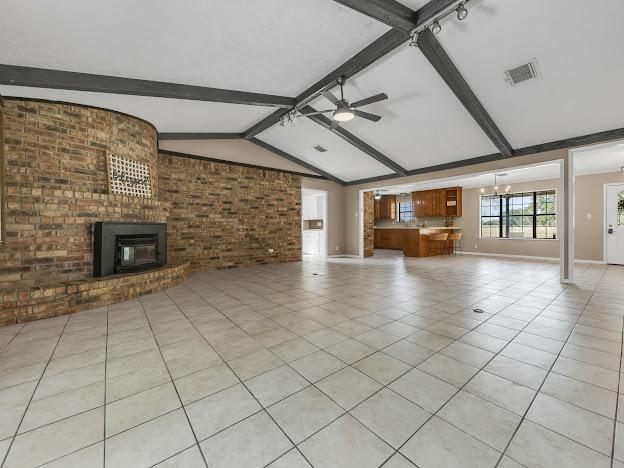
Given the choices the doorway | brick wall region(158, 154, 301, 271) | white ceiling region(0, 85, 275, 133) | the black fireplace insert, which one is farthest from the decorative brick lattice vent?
the doorway

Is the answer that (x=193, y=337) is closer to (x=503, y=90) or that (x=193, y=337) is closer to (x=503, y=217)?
(x=503, y=90)

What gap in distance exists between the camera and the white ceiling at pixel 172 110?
3287 mm

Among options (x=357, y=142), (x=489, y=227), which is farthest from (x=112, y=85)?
(x=489, y=227)

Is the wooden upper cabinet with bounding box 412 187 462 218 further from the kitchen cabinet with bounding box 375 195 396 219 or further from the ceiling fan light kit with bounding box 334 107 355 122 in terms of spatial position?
the ceiling fan light kit with bounding box 334 107 355 122

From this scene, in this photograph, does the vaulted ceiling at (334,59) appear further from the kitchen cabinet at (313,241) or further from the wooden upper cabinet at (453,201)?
the kitchen cabinet at (313,241)

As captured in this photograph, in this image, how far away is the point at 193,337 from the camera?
239 centimetres

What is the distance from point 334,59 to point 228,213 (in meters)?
4.01

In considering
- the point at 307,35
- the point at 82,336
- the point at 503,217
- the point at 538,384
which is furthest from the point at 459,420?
the point at 503,217

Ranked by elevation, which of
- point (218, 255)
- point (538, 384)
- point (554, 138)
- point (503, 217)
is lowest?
point (538, 384)

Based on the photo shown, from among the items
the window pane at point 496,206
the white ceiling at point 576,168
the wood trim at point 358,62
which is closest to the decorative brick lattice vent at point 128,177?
the wood trim at point 358,62

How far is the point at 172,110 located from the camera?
168 inches

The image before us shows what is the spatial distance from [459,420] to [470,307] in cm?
223

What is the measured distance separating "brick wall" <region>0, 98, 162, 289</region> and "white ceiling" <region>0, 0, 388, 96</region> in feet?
2.57

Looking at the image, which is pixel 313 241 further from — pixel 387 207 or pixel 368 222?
pixel 387 207
